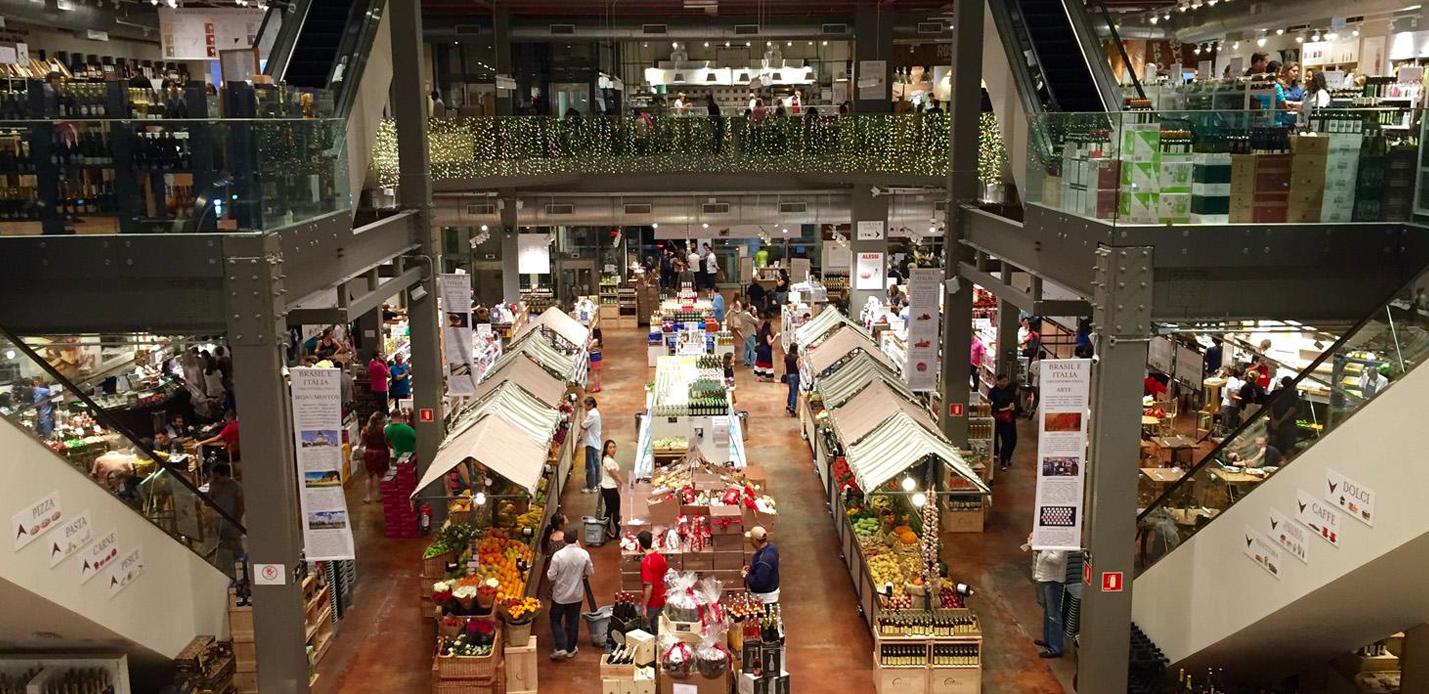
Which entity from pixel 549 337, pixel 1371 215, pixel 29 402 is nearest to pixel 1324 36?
pixel 1371 215

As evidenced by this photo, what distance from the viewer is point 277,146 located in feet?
28.1

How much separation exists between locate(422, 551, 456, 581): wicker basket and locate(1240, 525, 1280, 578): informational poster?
23.7ft

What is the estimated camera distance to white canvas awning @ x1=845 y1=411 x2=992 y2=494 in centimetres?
1043

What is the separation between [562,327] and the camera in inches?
715

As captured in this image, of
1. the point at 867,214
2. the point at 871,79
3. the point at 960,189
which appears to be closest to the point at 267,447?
the point at 960,189

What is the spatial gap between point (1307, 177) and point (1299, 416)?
1843mm

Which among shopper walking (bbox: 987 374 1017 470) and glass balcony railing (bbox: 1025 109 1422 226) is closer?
glass balcony railing (bbox: 1025 109 1422 226)

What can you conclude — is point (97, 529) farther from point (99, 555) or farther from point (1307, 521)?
point (1307, 521)

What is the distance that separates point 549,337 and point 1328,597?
12.3 meters

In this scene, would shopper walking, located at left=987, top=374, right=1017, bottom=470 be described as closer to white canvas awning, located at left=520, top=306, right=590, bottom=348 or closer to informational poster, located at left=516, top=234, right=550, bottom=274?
white canvas awning, located at left=520, top=306, right=590, bottom=348

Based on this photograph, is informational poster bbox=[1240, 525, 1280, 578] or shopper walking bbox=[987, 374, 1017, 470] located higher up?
informational poster bbox=[1240, 525, 1280, 578]

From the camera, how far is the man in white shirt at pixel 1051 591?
9.97 meters

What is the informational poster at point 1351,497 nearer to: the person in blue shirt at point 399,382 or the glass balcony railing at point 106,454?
the glass balcony railing at point 106,454

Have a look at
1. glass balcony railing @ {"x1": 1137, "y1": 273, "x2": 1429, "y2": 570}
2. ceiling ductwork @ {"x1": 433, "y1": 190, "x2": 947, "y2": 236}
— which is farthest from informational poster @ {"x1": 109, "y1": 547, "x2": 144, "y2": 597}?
ceiling ductwork @ {"x1": 433, "y1": 190, "x2": 947, "y2": 236}
